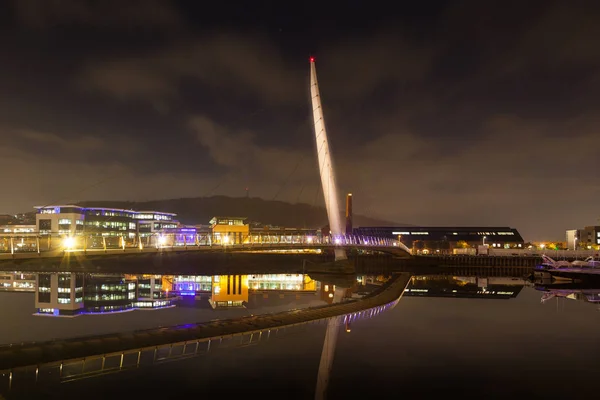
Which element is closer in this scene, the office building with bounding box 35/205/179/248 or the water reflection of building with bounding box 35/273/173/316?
the water reflection of building with bounding box 35/273/173/316

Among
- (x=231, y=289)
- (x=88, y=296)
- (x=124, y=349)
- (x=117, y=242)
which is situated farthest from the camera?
(x=231, y=289)

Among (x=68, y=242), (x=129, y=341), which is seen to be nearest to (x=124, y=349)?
(x=129, y=341)

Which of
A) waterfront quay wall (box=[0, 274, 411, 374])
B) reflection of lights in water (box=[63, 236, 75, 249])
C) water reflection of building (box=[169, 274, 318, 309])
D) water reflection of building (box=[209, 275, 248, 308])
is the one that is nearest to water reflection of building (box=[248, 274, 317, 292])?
water reflection of building (box=[169, 274, 318, 309])

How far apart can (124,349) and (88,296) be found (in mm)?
20818

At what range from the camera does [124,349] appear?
17922 millimetres

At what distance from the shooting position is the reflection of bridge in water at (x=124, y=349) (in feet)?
49.6

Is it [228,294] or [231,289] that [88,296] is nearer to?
[228,294]

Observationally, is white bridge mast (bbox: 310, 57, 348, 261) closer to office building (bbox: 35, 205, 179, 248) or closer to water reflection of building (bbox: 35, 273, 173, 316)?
water reflection of building (bbox: 35, 273, 173, 316)

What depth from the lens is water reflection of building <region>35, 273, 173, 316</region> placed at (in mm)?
30558

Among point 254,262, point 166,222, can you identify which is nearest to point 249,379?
point 254,262

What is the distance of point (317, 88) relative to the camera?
50.6 m

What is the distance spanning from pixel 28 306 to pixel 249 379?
2235 centimetres

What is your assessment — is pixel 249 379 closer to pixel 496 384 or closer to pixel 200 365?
pixel 200 365

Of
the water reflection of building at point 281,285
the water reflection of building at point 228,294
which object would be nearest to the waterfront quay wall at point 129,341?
the water reflection of building at point 228,294
